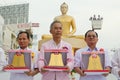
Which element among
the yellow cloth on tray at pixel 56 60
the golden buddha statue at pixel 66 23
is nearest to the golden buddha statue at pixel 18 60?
the yellow cloth on tray at pixel 56 60

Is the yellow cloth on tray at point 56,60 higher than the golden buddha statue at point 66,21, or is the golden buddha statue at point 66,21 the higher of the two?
the golden buddha statue at point 66,21

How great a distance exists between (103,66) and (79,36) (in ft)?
19.6

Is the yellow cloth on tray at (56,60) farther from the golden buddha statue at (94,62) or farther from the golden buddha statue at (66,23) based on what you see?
the golden buddha statue at (66,23)

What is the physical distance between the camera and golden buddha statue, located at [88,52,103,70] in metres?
3.46

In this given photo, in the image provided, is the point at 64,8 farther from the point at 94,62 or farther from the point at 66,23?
the point at 94,62

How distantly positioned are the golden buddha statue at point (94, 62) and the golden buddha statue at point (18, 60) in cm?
77

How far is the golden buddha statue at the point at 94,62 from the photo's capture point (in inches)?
136

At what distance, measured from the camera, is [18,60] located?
3.56m

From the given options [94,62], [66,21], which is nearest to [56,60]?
[94,62]

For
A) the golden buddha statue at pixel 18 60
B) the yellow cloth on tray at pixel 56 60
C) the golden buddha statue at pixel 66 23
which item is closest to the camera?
the yellow cloth on tray at pixel 56 60

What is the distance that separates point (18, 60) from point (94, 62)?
0.88 metres

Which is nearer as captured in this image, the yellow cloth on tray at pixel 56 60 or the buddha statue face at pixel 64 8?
the yellow cloth on tray at pixel 56 60

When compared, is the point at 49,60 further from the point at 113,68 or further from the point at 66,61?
the point at 113,68

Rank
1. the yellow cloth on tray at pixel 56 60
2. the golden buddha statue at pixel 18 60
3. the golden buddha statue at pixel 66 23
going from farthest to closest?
the golden buddha statue at pixel 66 23 → the golden buddha statue at pixel 18 60 → the yellow cloth on tray at pixel 56 60
